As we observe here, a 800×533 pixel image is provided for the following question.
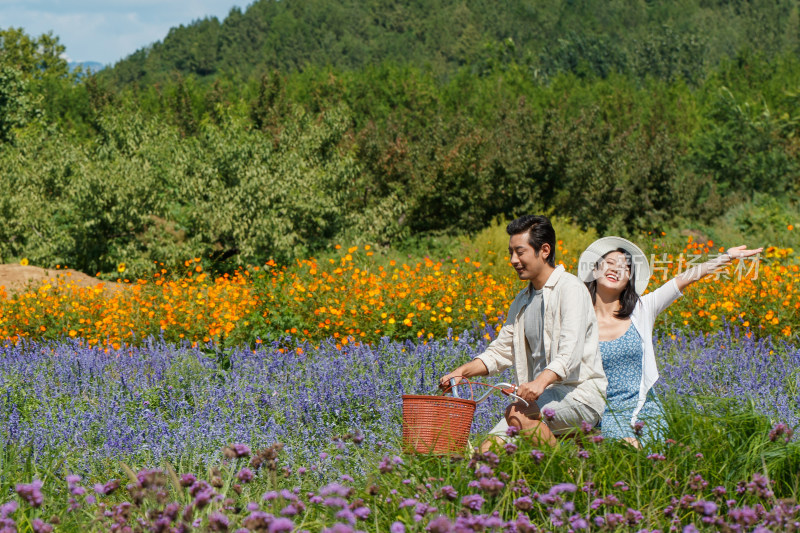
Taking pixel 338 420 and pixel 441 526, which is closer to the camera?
pixel 441 526

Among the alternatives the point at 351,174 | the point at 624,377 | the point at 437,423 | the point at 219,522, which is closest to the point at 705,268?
the point at 624,377

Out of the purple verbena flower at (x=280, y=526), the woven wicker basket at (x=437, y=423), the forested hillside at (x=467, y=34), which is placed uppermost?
the forested hillside at (x=467, y=34)

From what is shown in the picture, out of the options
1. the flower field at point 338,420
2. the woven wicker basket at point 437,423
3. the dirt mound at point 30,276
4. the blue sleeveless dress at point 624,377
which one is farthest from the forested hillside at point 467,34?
the woven wicker basket at point 437,423

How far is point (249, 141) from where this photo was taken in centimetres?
1244

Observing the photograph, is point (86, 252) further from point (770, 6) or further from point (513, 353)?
point (770, 6)

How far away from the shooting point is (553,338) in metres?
3.29

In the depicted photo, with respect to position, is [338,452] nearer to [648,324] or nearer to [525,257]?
[525,257]

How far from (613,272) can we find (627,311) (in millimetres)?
190

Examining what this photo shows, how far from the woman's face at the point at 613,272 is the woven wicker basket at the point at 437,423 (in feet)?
3.68

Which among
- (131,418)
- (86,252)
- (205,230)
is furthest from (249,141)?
(131,418)

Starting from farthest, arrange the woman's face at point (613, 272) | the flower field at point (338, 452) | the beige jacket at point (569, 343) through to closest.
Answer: the woman's face at point (613, 272) → the beige jacket at point (569, 343) → the flower field at point (338, 452)

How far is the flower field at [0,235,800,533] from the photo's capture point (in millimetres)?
2299

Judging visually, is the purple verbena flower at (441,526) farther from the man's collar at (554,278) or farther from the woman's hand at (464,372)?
the man's collar at (554,278)

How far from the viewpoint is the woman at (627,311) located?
11.9ft
